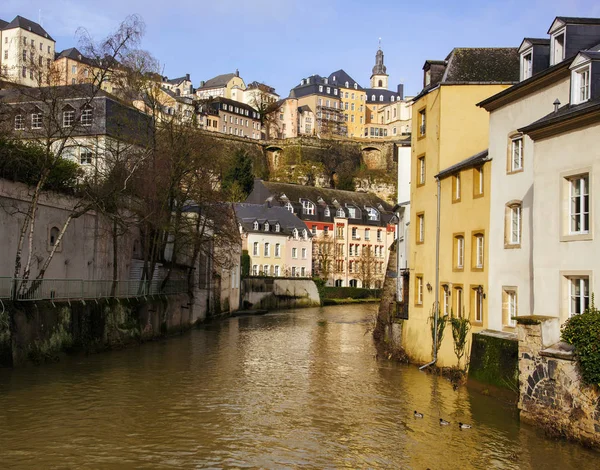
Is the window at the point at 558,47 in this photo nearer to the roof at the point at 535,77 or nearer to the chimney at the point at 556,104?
the roof at the point at 535,77

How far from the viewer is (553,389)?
15477 millimetres

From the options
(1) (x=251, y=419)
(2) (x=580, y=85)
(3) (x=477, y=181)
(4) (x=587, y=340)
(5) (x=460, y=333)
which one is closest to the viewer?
(4) (x=587, y=340)

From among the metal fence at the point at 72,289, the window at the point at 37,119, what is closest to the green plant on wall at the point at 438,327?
the metal fence at the point at 72,289

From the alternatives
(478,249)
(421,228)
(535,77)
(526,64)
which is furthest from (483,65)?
(478,249)

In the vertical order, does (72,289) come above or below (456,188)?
below

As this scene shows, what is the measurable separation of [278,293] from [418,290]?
41.4 metres

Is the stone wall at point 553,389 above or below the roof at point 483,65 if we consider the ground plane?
below

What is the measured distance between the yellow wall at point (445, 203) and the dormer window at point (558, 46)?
3.96 m

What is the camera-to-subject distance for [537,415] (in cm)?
1630

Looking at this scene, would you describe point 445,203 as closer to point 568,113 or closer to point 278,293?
point 568,113

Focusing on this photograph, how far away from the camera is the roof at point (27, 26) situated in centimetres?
12444

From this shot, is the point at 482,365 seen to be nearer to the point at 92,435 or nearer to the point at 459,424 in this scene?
the point at 459,424

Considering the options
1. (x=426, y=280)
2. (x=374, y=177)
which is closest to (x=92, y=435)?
(x=426, y=280)

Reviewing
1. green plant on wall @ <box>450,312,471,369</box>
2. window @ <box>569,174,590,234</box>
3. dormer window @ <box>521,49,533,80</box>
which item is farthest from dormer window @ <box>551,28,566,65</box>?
green plant on wall @ <box>450,312,471,369</box>
